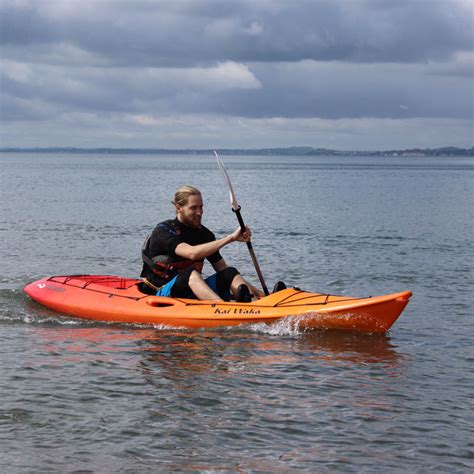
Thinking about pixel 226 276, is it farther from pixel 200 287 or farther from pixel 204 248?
pixel 204 248

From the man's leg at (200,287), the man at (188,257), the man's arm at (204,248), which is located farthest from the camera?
the man's leg at (200,287)

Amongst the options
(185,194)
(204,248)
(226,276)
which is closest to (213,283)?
(226,276)

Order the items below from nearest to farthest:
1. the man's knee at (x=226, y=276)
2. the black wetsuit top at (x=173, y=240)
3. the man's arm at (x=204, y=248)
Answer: the man's arm at (x=204, y=248) < the black wetsuit top at (x=173, y=240) < the man's knee at (x=226, y=276)

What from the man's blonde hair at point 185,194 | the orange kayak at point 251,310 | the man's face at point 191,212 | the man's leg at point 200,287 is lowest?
the orange kayak at point 251,310

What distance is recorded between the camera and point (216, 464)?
5.88 metres

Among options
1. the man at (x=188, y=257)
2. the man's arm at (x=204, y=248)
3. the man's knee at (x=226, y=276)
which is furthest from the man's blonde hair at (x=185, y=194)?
the man's knee at (x=226, y=276)

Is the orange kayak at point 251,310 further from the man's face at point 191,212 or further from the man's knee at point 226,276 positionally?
the man's face at point 191,212

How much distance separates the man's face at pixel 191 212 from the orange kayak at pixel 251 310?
985 millimetres

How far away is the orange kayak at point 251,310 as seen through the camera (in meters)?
9.79

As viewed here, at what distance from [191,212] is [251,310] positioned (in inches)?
53.6

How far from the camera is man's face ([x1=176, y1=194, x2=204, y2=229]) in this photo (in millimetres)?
9797

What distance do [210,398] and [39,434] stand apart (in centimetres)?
168

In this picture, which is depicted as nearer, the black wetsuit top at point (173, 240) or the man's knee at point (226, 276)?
the black wetsuit top at point (173, 240)

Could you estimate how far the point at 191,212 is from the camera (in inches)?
389
